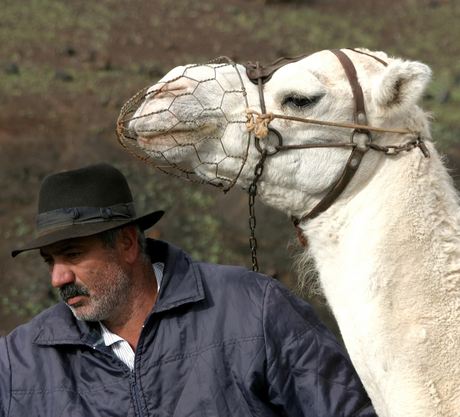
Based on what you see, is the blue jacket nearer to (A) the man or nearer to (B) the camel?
(A) the man

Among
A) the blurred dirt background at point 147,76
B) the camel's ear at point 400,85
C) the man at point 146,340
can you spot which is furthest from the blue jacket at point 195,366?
the blurred dirt background at point 147,76

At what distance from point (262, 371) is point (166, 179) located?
6.32 m

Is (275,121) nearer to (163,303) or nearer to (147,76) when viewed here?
(163,303)

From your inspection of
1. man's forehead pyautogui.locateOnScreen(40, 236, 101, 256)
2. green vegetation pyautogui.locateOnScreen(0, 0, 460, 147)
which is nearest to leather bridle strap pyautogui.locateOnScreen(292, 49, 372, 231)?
man's forehead pyautogui.locateOnScreen(40, 236, 101, 256)

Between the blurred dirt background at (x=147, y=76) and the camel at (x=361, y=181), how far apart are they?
273 centimetres

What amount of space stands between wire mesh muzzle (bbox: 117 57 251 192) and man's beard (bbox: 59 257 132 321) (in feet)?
2.29

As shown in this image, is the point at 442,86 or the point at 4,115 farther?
the point at 442,86

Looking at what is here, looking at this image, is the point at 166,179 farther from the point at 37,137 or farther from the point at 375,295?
the point at 375,295

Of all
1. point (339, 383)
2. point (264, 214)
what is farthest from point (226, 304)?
Answer: point (264, 214)

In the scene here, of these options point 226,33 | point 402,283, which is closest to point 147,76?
point 226,33

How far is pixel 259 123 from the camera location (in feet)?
7.71

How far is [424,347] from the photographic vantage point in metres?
2.16

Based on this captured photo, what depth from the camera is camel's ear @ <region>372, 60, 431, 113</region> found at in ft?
7.16

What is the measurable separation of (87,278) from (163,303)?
Answer: 14.6 inches
